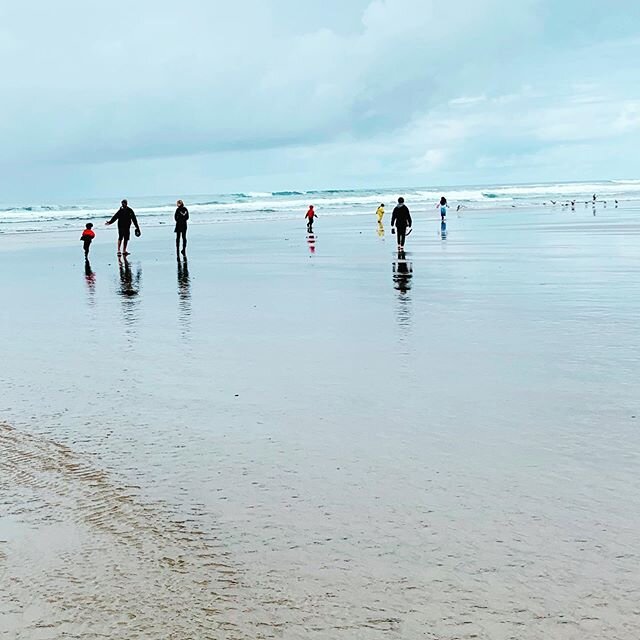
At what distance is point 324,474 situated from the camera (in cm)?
629

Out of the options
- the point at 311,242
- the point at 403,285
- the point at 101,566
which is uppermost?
the point at 311,242

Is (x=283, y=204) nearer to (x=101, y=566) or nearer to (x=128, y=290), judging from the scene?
(x=128, y=290)

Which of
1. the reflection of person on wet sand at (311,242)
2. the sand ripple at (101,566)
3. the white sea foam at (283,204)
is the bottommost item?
the sand ripple at (101,566)

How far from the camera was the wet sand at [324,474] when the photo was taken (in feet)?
14.1

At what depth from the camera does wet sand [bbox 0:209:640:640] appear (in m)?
4.30

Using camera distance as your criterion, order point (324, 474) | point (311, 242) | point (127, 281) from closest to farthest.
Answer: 1. point (324, 474)
2. point (127, 281)
3. point (311, 242)

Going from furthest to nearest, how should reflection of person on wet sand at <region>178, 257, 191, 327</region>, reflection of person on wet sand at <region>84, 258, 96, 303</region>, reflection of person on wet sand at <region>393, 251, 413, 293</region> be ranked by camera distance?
reflection of person on wet sand at <region>84, 258, 96, 303</region> < reflection of person on wet sand at <region>393, 251, 413, 293</region> < reflection of person on wet sand at <region>178, 257, 191, 327</region>

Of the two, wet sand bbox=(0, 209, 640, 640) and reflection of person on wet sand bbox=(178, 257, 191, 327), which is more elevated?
reflection of person on wet sand bbox=(178, 257, 191, 327)

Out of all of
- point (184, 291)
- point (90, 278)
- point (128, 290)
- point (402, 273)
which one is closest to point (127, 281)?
point (90, 278)

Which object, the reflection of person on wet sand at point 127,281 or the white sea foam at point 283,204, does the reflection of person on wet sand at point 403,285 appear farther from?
the white sea foam at point 283,204

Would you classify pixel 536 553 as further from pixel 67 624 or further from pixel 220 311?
pixel 220 311

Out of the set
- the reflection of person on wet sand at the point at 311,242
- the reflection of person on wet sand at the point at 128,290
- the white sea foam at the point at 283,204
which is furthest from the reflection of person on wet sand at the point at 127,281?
the white sea foam at the point at 283,204

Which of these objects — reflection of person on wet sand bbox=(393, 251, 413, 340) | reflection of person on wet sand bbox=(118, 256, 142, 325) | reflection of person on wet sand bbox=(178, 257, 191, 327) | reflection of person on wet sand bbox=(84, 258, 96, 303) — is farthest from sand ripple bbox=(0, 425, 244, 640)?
reflection of person on wet sand bbox=(84, 258, 96, 303)

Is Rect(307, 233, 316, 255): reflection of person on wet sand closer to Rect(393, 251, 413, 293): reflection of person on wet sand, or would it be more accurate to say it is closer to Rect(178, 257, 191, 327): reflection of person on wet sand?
Rect(393, 251, 413, 293): reflection of person on wet sand
